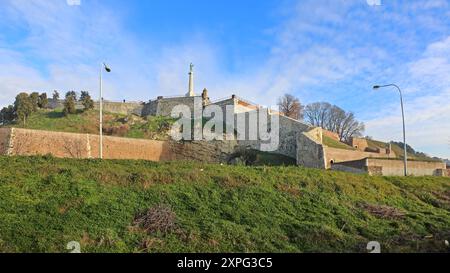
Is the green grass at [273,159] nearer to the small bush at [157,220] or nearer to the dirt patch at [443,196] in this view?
the dirt patch at [443,196]

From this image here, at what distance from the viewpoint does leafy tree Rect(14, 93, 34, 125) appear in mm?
41812

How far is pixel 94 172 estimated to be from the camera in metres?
13.5

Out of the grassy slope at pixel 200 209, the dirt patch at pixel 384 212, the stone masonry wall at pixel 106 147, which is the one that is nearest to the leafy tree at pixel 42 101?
the stone masonry wall at pixel 106 147

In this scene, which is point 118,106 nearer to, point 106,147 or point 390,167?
point 106,147

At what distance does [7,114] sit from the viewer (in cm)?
4366

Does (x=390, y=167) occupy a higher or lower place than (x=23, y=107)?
lower

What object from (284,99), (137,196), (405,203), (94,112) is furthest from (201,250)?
(284,99)

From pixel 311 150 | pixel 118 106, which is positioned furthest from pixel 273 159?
pixel 118 106

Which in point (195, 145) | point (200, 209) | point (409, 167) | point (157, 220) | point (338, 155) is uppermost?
point (195, 145)

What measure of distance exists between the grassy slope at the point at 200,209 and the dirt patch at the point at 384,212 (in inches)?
11.1

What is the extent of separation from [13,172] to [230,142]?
103ft

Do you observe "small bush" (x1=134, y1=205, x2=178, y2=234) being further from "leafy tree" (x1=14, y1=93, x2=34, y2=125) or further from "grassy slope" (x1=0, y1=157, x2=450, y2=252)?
"leafy tree" (x1=14, y1=93, x2=34, y2=125)

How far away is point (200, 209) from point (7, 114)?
39899mm
